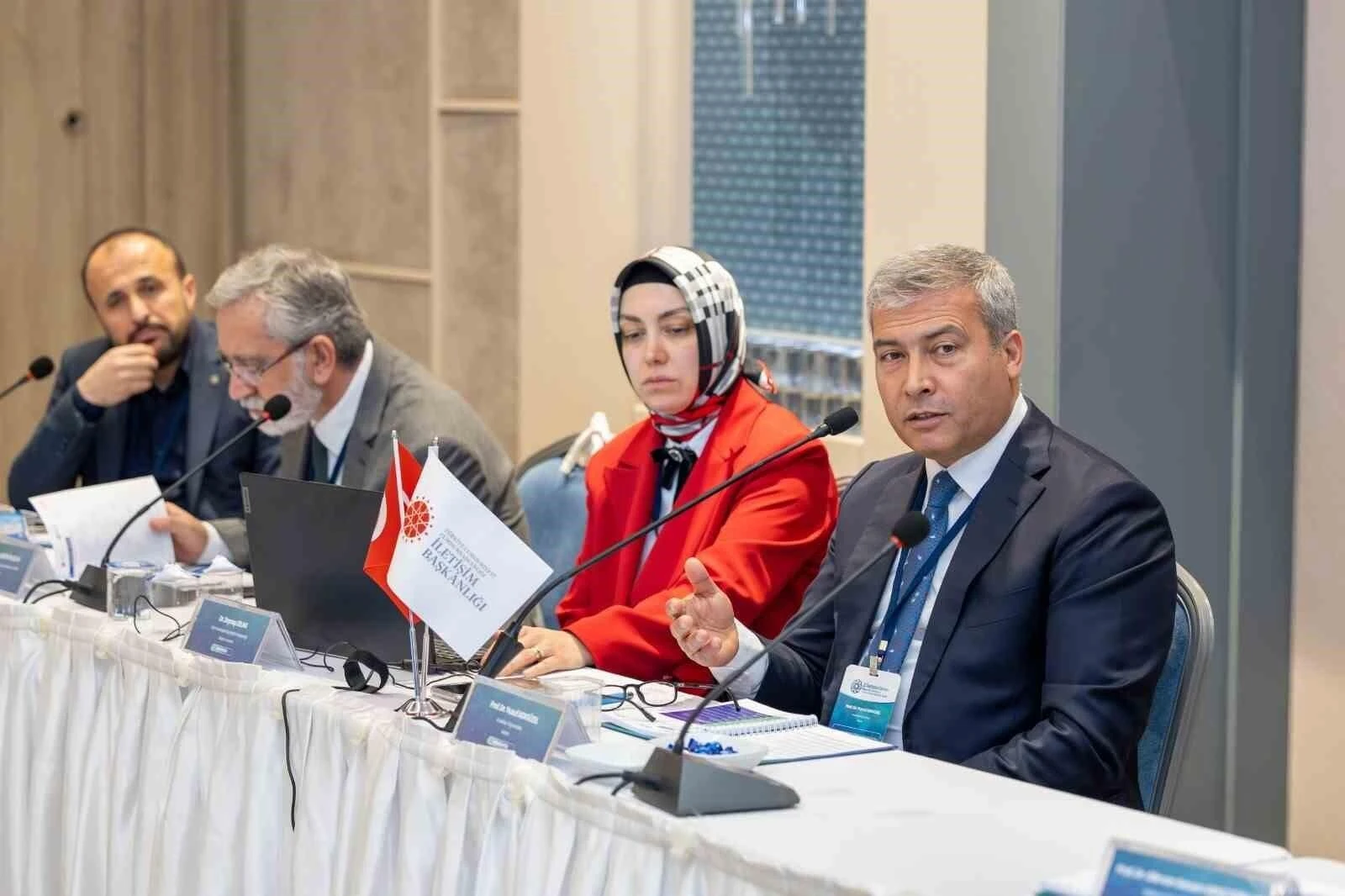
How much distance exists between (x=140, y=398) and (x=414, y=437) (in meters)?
1.12

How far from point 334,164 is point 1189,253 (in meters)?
3.04

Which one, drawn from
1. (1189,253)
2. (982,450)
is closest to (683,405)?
(982,450)

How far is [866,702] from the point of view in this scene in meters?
2.26

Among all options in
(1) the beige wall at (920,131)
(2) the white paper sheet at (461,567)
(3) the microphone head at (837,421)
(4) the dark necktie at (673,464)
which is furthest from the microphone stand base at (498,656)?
(1) the beige wall at (920,131)

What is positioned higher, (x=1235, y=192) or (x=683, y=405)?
(x=1235, y=192)

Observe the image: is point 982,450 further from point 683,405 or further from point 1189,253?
point 1189,253

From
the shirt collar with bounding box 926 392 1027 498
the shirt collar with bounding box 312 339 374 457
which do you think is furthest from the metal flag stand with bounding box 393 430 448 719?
the shirt collar with bounding box 312 339 374 457

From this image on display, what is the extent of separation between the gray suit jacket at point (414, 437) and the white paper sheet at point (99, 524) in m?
0.19

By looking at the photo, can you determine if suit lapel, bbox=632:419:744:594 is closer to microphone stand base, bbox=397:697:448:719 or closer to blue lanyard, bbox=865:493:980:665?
blue lanyard, bbox=865:493:980:665

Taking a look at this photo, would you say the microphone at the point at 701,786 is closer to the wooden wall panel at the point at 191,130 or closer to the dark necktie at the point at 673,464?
the dark necktie at the point at 673,464

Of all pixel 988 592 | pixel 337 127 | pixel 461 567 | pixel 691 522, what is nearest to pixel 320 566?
pixel 461 567

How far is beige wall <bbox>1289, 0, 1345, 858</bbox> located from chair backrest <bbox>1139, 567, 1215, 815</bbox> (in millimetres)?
1223

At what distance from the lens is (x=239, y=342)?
3.23 meters

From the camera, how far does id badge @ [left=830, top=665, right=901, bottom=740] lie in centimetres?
224
